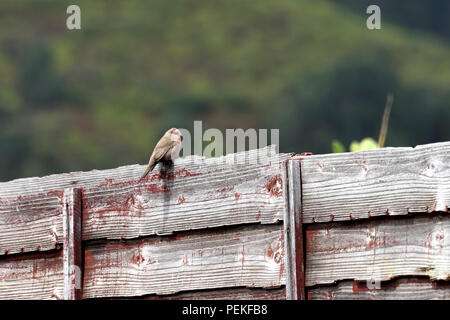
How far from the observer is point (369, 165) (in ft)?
14.5

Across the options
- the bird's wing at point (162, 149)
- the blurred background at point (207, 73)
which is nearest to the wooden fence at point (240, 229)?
the bird's wing at point (162, 149)

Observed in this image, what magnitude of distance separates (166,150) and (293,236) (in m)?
1.28

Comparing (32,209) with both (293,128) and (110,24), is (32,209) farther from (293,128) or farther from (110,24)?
(110,24)

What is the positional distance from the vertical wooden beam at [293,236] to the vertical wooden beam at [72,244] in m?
1.33

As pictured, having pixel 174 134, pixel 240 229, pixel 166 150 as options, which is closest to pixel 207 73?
pixel 174 134

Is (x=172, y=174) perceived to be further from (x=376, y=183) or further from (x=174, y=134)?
(x=376, y=183)

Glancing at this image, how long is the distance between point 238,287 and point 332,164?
2.62ft

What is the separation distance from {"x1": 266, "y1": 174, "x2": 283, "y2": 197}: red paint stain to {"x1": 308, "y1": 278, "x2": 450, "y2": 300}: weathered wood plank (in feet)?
1.67

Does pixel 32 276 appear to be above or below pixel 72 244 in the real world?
below

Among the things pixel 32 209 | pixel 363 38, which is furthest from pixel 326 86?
pixel 32 209

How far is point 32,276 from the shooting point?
5426 millimetres

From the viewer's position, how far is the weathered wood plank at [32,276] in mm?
5332

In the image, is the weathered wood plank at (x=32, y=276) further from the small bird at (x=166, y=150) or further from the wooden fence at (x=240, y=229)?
the small bird at (x=166, y=150)

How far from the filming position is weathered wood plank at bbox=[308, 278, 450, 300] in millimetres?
4188
